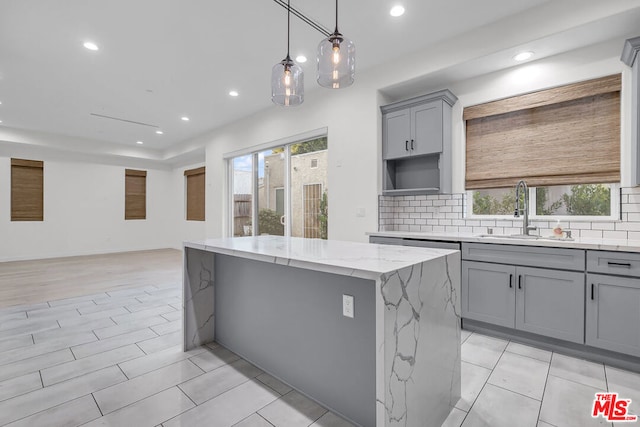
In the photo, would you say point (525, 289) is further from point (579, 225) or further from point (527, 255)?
point (579, 225)

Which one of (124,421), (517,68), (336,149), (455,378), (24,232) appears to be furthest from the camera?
(24,232)

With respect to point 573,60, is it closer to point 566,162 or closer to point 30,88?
point 566,162

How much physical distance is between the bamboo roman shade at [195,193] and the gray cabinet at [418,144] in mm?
5821

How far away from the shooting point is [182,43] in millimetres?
3320

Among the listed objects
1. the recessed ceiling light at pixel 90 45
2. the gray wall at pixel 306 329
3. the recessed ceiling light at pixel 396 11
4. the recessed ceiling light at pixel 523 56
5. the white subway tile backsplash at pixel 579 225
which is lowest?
the gray wall at pixel 306 329

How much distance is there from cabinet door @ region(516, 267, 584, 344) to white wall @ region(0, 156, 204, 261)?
7.48 metres

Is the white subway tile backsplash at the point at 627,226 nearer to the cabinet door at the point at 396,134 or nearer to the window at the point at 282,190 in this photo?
the cabinet door at the point at 396,134

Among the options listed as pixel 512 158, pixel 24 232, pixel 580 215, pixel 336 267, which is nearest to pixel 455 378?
pixel 336 267

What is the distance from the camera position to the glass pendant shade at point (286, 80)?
2232mm

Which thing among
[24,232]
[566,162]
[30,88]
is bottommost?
[24,232]

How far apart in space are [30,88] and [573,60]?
6.84m

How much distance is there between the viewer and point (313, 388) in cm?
189

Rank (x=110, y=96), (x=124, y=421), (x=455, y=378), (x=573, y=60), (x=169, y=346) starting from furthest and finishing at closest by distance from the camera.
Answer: (x=110, y=96), (x=573, y=60), (x=169, y=346), (x=455, y=378), (x=124, y=421)

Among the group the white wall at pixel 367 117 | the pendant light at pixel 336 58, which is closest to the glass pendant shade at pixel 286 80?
the pendant light at pixel 336 58
